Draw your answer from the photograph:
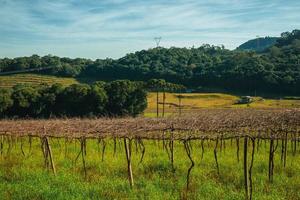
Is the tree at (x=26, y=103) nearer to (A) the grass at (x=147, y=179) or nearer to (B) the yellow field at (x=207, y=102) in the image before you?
(B) the yellow field at (x=207, y=102)

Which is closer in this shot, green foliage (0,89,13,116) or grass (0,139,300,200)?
grass (0,139,300,200)

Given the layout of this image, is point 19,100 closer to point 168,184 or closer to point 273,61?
point 168,184

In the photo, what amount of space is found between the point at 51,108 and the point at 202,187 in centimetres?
4203

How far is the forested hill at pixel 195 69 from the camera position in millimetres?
79188

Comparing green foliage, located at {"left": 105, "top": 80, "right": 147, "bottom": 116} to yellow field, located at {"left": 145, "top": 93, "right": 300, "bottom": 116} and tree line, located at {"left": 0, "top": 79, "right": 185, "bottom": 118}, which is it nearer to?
tree line, located at {"left": 0, "top": 79, "right": 185, "bottom": 118}

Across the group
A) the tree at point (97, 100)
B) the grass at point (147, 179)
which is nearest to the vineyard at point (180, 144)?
the grass at point (147, 179)

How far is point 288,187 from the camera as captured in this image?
11719mm

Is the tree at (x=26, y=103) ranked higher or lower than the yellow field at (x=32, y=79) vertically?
lower

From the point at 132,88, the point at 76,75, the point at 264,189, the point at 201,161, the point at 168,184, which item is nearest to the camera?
the point at 264,189

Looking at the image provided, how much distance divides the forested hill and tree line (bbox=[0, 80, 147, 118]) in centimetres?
3447

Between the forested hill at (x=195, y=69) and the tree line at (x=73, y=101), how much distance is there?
3447 cm

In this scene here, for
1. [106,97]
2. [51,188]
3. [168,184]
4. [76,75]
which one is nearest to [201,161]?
[168,184]

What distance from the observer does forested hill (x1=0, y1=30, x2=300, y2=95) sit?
7919 cm

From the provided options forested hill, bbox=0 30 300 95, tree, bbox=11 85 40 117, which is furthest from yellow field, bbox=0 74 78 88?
tree, bbox=11 85 40 117
